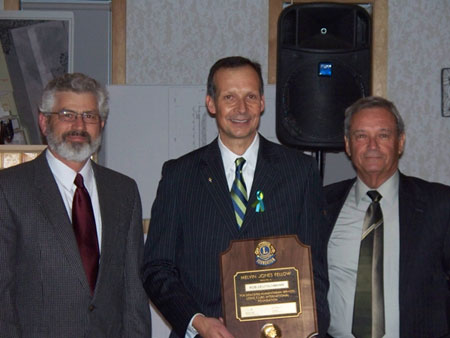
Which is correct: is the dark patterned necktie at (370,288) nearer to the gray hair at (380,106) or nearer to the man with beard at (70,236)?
the gray hair at (380,106)

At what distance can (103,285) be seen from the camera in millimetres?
2617

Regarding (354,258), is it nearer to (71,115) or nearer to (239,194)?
(239,194)

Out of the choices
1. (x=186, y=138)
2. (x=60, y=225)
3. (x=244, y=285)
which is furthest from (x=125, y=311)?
(x=186, y=138)

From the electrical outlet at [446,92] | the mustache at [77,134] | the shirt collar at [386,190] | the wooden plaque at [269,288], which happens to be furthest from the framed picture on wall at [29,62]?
the wooden plaque at [269,288]

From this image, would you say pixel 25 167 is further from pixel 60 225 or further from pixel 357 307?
pixel 357 307

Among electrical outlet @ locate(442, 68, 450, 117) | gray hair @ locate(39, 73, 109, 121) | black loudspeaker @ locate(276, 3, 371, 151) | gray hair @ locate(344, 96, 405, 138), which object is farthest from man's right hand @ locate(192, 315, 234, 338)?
electrical outlet @ locate(442, 68, 450, 117)

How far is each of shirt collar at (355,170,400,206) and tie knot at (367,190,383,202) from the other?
3cm

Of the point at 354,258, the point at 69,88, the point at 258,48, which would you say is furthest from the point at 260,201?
the point at 258,48

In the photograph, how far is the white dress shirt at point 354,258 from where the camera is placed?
279cm

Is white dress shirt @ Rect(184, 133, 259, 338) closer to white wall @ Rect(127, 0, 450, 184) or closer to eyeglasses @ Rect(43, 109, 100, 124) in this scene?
eyeglasses @ Rect(43, 109, 100, 124)

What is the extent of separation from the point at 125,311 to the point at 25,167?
76 centimetres

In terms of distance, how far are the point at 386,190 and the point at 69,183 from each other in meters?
1.45

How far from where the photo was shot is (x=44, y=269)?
2504 millimetres

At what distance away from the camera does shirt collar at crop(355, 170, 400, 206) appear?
116 inches
